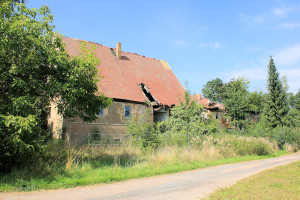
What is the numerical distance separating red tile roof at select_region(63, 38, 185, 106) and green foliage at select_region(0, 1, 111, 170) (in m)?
10.8

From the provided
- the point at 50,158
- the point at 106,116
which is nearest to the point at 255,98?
the point at 106,116

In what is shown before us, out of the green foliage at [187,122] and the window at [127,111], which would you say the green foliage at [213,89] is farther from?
the window at [127,111]

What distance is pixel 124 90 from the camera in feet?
78.9

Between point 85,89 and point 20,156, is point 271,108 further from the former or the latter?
point 20,156

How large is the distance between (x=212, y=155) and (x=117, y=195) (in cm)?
987

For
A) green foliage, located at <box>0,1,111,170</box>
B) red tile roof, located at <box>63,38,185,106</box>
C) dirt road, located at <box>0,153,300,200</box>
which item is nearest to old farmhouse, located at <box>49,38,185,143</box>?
red tile roof, located at <box>63,38,185,106</box>

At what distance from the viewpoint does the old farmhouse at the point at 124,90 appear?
20.3 meters

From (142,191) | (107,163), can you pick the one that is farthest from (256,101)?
(142,191)

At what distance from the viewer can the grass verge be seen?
7895 mm

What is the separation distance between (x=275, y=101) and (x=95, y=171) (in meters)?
37.8

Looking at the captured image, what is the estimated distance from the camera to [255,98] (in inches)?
1794

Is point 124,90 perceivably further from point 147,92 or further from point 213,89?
point 213,89

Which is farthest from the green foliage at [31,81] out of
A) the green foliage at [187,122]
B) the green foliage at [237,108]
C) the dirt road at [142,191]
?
the green foliage at [237,108]

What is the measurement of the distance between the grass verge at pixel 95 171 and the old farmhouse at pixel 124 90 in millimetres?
7534
